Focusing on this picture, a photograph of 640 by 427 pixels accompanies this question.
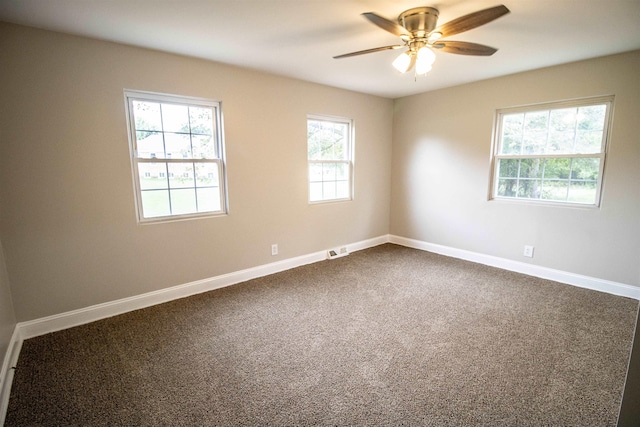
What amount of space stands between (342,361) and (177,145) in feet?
8.26

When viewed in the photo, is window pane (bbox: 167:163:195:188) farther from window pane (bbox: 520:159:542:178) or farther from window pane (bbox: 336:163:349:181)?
window pane (bbox: 520:159:542:178)

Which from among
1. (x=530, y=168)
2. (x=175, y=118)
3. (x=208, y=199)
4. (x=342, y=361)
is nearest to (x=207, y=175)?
(x=208, y=199)

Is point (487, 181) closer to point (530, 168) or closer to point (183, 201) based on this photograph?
point (530, 168)

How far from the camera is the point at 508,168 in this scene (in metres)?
3.80

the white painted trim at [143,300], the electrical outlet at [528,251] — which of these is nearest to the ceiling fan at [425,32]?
the electrical outlet at [528,251]

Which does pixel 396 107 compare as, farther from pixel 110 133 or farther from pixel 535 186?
pixel 110 133

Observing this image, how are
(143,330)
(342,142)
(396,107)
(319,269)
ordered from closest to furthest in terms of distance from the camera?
(143,330) < (319,269) < (342,142) < (396,107)

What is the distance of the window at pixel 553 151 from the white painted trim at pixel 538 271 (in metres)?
0.83

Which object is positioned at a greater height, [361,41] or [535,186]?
[361,41]

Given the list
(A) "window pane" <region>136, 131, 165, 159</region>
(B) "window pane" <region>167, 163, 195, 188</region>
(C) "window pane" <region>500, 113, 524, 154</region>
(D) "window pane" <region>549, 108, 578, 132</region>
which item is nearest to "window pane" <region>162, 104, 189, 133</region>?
(A) "window pane" <region>136, 131, 165, 159</region>

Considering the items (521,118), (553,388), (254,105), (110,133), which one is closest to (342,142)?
(254,105)

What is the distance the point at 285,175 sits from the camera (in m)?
3.75

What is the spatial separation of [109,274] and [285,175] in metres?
2.09

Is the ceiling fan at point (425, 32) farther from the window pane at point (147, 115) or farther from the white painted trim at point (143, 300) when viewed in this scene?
the white painted trim at point (143, 300)
